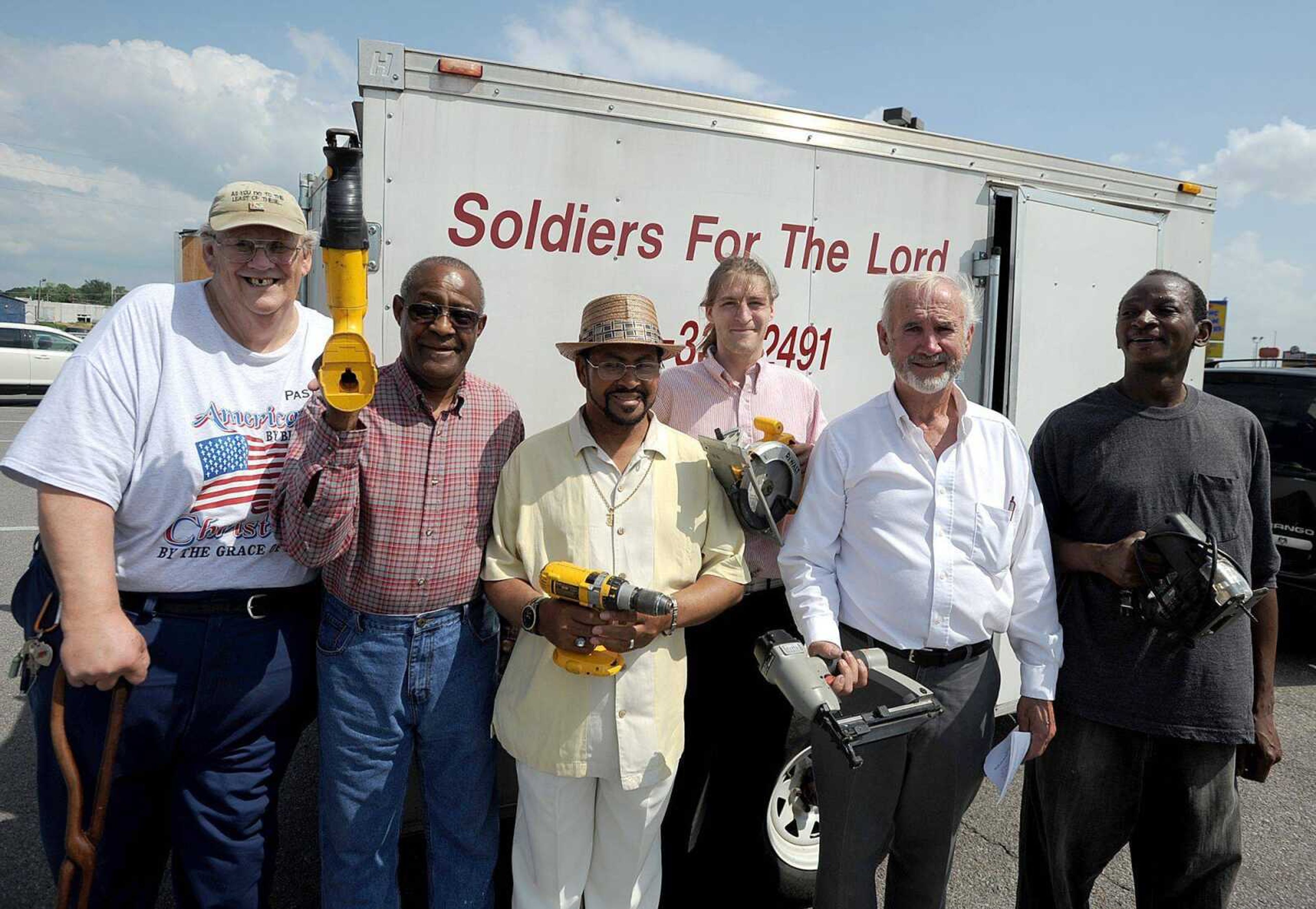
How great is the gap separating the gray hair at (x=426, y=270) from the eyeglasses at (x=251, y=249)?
0.30 meters

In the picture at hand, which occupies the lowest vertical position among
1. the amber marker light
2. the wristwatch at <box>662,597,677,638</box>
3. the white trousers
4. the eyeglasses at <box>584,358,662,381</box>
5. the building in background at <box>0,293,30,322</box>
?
the white trousers

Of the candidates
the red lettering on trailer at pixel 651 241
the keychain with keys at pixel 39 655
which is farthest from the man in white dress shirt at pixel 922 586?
the keychain with keys at pixel 39 655

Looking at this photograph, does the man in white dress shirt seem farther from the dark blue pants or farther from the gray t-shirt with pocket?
the dark blue pants

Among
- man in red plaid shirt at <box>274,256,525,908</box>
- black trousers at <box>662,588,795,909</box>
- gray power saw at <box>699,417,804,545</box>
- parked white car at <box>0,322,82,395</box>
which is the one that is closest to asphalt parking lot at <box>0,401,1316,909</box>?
black trousers at <box>662,588,795,909</box>

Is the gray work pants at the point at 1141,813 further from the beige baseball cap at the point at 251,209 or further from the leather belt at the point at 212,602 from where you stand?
the beige baseball cap at the point at 251,209

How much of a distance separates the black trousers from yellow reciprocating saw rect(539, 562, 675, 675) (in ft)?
1.93

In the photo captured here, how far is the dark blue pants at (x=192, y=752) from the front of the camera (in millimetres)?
1958

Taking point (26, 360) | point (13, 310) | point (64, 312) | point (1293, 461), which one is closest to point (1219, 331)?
point (1293, 461)

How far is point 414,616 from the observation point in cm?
Result: 212

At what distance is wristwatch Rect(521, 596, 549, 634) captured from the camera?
81.1 inches

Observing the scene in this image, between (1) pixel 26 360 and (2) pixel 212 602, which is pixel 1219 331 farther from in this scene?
(1) pixel 26 360

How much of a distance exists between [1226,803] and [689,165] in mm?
2560

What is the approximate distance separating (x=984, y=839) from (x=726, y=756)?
5.39ft

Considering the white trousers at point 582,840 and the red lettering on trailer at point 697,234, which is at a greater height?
the red lettering on trailer at point 697,234
